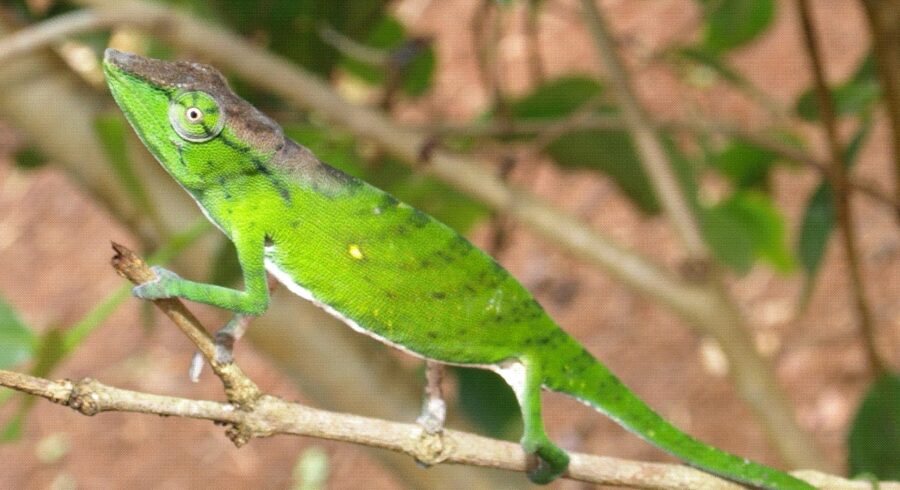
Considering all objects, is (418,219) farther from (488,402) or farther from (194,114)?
(488,402)

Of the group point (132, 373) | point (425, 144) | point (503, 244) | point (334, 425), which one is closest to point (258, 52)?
point (425, 144)

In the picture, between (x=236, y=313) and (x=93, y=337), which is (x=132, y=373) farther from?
(x=236, y=313)

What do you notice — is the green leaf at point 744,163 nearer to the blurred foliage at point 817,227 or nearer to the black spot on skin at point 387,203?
the blurred foliage at point 817,227

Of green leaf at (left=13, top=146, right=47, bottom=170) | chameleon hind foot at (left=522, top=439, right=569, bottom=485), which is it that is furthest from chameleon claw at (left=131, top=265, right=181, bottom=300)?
green leaf at (left=13, top=146, right=47, bottom=170)

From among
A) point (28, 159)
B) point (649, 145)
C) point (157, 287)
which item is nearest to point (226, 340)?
point (157, 287)

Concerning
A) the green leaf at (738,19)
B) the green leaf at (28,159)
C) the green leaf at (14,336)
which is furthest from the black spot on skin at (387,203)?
the green leaf at (28,159)

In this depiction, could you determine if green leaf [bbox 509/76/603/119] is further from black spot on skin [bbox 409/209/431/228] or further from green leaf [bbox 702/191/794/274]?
black spot on skin [bbox 409/209/431/228]
